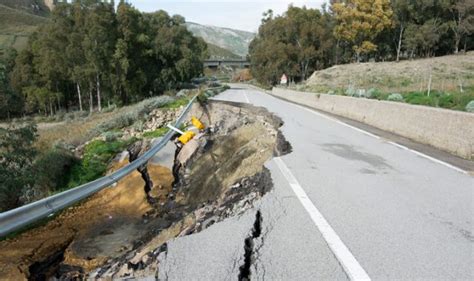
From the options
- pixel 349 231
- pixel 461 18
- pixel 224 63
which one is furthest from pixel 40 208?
pixel 224 63

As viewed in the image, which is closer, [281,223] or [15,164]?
[281,223]

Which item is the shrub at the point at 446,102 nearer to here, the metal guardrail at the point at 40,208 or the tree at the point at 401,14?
the metal guardrail at the point at 40,208

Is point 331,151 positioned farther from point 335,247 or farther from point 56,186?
point 56,186

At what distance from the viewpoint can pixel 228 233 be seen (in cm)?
471

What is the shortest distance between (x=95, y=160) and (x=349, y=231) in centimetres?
1173

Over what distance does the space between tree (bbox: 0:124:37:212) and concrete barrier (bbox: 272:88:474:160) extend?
1178cm

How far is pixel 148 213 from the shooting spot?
31.8 ft

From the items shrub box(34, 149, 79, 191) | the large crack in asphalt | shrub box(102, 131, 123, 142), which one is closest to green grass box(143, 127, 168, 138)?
shrub box(102, 131, 123, 142)

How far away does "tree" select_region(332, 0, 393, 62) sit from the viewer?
226ft

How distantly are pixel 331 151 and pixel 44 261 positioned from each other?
22.6 feet

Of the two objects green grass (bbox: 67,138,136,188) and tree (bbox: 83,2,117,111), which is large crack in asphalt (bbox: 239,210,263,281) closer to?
green grass (bbox: 67,138,136,188)

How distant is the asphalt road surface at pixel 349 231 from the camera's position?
12.1 feet

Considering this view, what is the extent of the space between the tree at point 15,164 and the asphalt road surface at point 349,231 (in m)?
7.62

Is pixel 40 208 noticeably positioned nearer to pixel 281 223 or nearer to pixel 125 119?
pixel 281 223
